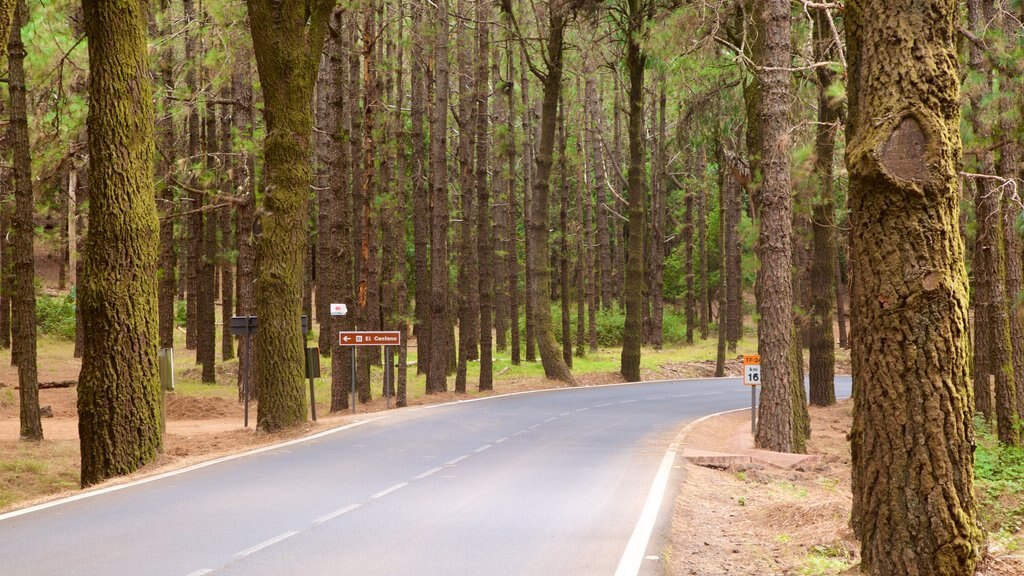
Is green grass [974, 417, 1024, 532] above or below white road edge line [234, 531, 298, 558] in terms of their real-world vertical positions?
below

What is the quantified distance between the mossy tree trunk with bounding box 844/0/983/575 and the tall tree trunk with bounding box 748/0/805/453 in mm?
9648

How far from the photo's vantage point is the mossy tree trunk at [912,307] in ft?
21.3

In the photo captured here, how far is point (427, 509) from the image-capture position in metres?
11.0

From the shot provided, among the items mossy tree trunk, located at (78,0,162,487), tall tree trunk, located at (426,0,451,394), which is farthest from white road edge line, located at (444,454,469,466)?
tall tree trunk, located at (426,0,451,394)

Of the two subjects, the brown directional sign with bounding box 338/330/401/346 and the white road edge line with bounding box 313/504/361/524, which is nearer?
the white road edge line with bounding box 313/504/361/524

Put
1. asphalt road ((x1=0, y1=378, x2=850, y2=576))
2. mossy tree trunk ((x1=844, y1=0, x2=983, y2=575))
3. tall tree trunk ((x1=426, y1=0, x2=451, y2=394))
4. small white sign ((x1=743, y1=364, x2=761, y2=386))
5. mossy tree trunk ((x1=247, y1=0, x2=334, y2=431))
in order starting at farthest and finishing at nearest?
tall tree trunk ((x1=426, y1=0, x2=451, y2=394)) < mossy tree trunk ((x1=247, y1=0, x2=334, y2=431)) < small white sign ((x1=743, y1=364, x2=761, y2=386)) < asphalt road ((x1=0, y1=378, x2=850, y2=576)) < mossy tree trunk ((x1=844, y1=0, x2=983, y2=575))

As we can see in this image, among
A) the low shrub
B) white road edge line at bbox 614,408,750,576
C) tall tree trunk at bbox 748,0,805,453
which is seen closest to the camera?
white road edge line at bbox 614,408,750,576

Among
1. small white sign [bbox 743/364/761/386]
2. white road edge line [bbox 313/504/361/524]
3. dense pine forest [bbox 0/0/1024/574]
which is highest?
dense pine forest [bbox 0/0/1024/574]

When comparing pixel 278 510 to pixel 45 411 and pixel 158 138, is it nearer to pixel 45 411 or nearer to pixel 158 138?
pixel 45 411

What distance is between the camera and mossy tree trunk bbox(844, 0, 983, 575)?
6488 mm

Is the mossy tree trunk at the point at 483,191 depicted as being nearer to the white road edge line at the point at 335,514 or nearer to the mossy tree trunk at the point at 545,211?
the mossy tree trunk at the point at 545,211

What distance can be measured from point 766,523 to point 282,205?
39.8ft

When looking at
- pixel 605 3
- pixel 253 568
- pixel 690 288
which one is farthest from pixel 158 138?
pixel 690 288

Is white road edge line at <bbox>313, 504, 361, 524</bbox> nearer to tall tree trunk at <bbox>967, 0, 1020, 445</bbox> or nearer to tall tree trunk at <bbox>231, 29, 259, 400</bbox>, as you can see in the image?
tall tree trunk at <bbox>967, 0, 1020, 445</bbox>
